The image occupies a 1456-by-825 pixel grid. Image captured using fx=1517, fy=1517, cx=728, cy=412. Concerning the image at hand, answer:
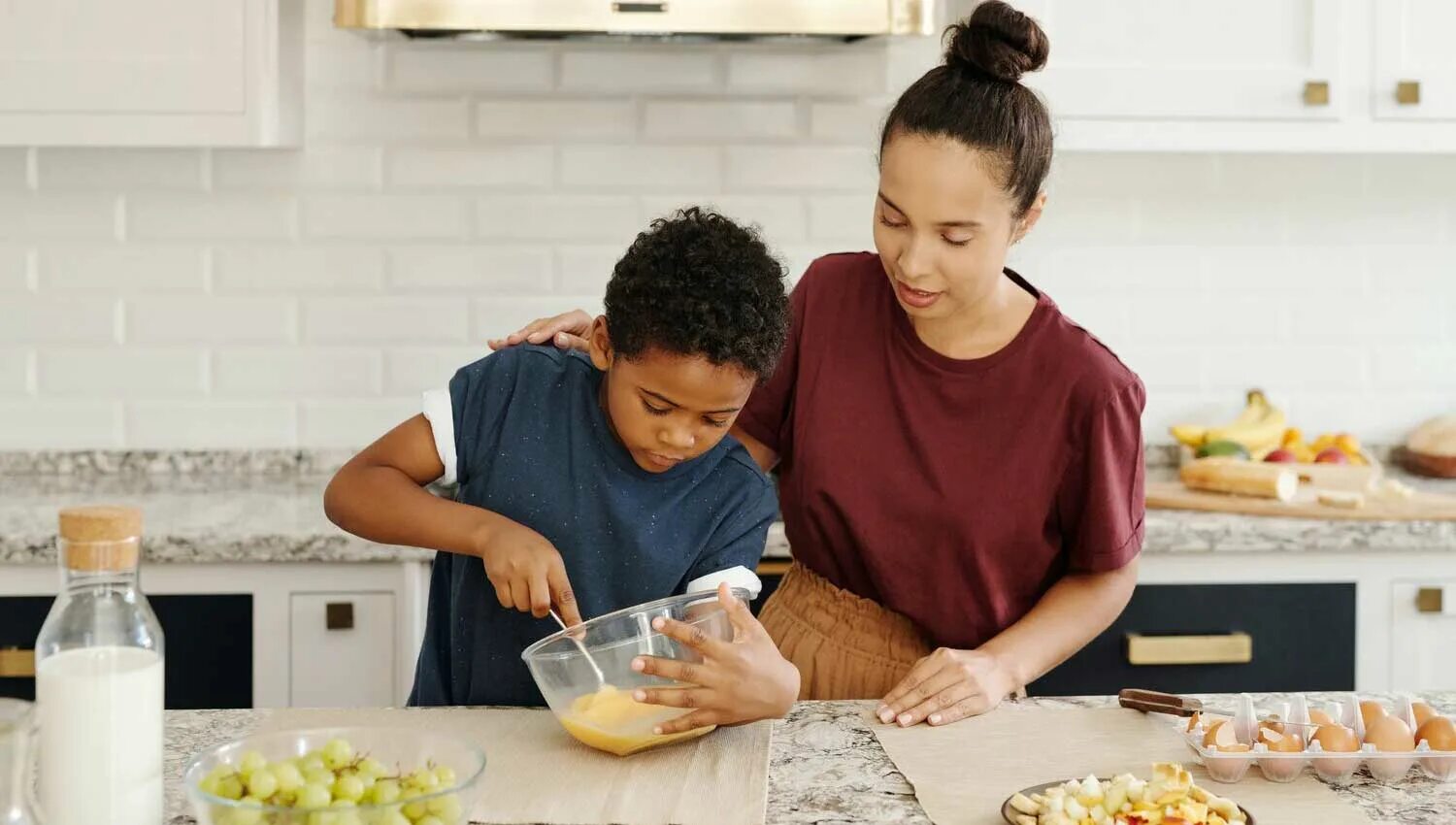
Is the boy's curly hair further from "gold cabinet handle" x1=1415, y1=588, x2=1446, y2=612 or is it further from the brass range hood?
"gold cabinet handle" x1=1415, y1=588, x2=1446, y2=612

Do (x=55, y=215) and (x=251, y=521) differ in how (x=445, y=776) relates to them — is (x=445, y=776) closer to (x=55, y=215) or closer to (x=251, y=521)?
(x=251, y=521)

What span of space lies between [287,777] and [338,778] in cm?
4

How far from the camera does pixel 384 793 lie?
1.06 meters

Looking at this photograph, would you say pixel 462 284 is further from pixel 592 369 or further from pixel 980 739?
pixel 980 739

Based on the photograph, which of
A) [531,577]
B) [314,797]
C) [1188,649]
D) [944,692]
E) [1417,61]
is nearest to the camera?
[314,797]

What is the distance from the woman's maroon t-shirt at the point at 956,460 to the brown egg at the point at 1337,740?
1.77 feet

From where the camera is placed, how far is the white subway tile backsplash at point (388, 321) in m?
3.06

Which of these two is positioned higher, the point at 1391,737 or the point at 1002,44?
the point at 1002,44

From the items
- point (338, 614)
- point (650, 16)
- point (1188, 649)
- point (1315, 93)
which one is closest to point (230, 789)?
point (338, 614)

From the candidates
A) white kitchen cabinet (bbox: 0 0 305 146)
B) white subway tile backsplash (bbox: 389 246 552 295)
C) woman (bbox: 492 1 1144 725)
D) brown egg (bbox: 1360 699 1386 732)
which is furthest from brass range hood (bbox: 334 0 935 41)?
brown egg (bbox: 1360 699 1386 732)

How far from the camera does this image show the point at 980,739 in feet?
4.82

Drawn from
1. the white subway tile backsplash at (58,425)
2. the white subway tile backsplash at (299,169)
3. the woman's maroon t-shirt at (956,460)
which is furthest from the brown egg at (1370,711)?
the white subway tile backsplash at (58,425)

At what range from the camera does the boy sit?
1552 millimetres

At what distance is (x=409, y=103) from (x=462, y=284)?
0.37 meters
